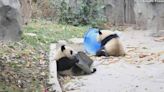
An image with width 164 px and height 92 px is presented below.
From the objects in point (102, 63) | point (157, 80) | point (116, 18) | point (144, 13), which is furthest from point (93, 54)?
point (116, 18)

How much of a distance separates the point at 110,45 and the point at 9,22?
8.36 ft

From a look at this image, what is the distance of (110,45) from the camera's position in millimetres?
9508

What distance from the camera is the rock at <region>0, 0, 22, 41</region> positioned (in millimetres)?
10359

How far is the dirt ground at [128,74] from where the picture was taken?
641 centimetres

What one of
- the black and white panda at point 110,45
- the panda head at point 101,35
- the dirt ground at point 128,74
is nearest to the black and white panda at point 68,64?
the dirt ground at point 128,74

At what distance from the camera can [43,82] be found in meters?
6.67

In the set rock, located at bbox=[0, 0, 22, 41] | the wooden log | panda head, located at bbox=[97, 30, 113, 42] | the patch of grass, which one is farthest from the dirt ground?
rock, located at bbox=[0, 0, 22, 41]

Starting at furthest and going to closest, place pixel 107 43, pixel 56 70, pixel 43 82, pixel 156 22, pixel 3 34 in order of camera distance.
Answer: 1. pixel 156 22
2. pixel 3 34
3. pixel 107 43
4. pixel 56 70
5. pixel 43 82

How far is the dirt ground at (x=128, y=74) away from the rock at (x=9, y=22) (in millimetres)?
2233

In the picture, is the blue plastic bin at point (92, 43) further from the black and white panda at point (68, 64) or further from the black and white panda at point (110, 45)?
the black and white panda at point (68, 64)

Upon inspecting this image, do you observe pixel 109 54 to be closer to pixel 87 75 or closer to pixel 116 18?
pixel 87 75

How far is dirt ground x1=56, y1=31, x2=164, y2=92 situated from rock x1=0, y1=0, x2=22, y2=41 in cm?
223

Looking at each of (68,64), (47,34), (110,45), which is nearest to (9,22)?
(47,34)

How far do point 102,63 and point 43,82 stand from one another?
7.04 ft
